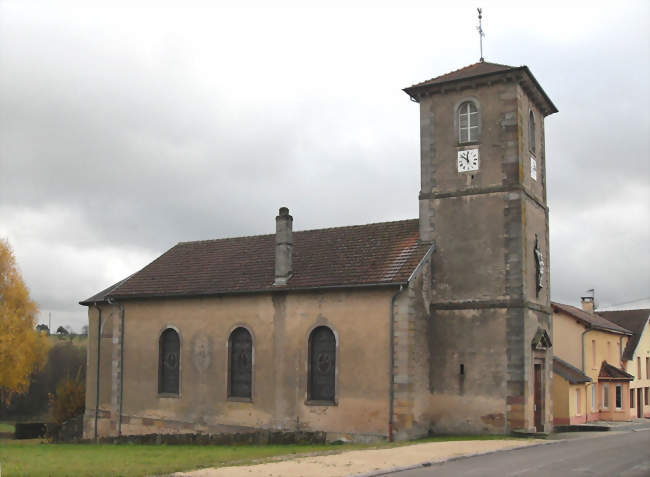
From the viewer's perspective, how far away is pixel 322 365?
1056 inches

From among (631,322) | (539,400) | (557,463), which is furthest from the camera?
(631,322)

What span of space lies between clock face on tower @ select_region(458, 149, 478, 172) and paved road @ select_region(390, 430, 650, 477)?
10.1 m

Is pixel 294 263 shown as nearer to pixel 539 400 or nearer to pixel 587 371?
pixel 539 400

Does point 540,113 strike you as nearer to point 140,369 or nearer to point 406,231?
point 406,231

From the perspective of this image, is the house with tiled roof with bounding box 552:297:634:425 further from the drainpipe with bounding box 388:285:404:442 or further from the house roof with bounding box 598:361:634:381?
the drainpipe with bounding box 388:285:404:442

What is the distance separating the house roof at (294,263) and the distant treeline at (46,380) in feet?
83.6

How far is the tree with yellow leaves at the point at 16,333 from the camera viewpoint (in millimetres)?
40812

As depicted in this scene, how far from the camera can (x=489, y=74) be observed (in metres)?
26.5

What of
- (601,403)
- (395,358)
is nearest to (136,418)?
(395,358)

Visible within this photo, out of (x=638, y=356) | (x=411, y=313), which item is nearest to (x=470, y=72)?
(x=411, y=313)

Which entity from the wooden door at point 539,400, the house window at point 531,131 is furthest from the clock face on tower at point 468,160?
the wooden door at point 539,400

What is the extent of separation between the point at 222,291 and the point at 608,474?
17.4 metres

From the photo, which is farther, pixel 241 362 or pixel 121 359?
A: pixel 121 359

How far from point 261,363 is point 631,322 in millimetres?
34093
